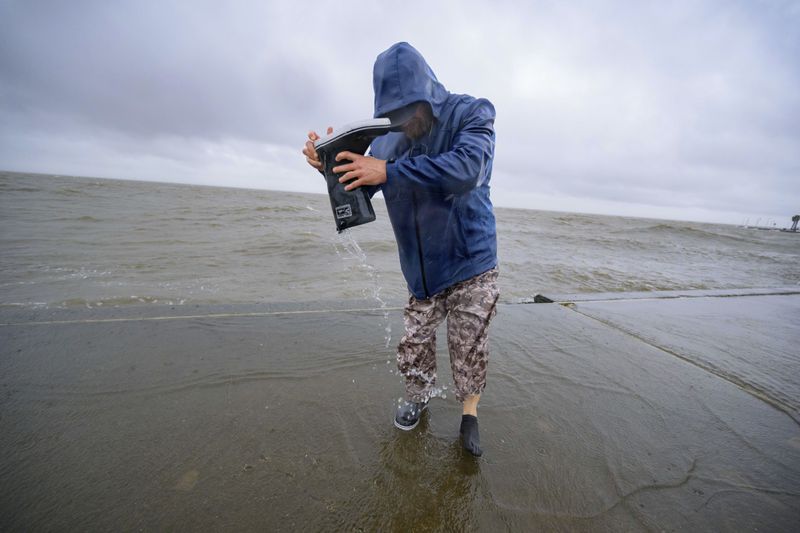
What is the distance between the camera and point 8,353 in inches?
80.2

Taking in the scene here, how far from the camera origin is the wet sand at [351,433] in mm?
1253

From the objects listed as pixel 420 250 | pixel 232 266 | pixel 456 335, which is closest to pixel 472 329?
pixel 456 335

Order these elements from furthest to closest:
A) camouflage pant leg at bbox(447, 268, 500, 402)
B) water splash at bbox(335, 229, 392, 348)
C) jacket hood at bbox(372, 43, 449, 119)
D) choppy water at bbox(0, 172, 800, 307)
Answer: choppy water at bbox(0, 172, 800, 307)
water splash at bbox(335, 229, 392, 348)
camouflage pant leg at bbox(447, 268, 500, 402)
jacket hood at bbox(372, 43, 449, 119)

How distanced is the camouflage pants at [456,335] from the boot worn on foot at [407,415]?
0.04 m

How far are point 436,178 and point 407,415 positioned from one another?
3.85 ft

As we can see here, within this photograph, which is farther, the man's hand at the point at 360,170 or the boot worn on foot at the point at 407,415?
the boot worn on foot at the point at 407,415

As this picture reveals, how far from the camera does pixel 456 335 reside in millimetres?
1686

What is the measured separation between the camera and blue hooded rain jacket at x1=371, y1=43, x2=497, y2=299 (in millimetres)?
1281

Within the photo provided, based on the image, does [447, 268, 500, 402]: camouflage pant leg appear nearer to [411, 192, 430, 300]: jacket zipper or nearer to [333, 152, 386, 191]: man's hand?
[411, 192, 430, 300]: jacket zipper

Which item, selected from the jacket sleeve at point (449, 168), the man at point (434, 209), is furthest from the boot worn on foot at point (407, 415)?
the jacket sleeve at point (449, 168)

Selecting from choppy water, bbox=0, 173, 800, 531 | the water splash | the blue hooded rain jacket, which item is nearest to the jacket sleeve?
the blue hooded rain jacket

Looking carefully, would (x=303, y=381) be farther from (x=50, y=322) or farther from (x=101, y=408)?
(x=50, y=322)

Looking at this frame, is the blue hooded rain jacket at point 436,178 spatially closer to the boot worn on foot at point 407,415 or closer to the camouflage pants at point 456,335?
the camouflage pants at point 456,335

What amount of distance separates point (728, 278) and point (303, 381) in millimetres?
11143
